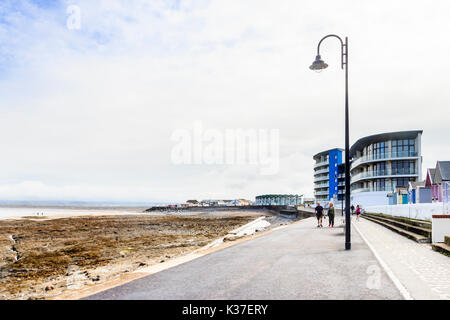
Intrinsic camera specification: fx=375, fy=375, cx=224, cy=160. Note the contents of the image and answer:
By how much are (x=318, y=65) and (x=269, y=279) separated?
308 inches

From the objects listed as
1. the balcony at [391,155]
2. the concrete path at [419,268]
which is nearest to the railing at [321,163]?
the balcony at [391,155]

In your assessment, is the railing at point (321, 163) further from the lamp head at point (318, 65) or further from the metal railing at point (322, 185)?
the lamp head at point (318, 65)

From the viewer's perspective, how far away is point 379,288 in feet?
21.8

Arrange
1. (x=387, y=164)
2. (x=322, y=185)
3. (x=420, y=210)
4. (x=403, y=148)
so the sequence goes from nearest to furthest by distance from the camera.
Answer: (x=420, y=210) < (x=403, y=148) < (x=387, y=164) < (x=322, y=185)

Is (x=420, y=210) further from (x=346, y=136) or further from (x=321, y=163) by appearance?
(x=321, y=163)

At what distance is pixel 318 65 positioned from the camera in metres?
12.5

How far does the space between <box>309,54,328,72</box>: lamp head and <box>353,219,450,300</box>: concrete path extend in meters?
6.18

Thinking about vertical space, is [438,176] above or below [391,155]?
below

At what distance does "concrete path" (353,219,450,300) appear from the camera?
656cm

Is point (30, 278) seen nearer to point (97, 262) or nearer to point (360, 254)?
point (97, 262)

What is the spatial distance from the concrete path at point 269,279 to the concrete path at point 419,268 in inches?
14.3

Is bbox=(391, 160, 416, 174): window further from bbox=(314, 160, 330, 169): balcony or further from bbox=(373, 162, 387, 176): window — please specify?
bbox=(314, 160, 330, 169): balcony

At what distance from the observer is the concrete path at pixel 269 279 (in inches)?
245

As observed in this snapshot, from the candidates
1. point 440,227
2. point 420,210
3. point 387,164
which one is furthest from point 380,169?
point 440,227
